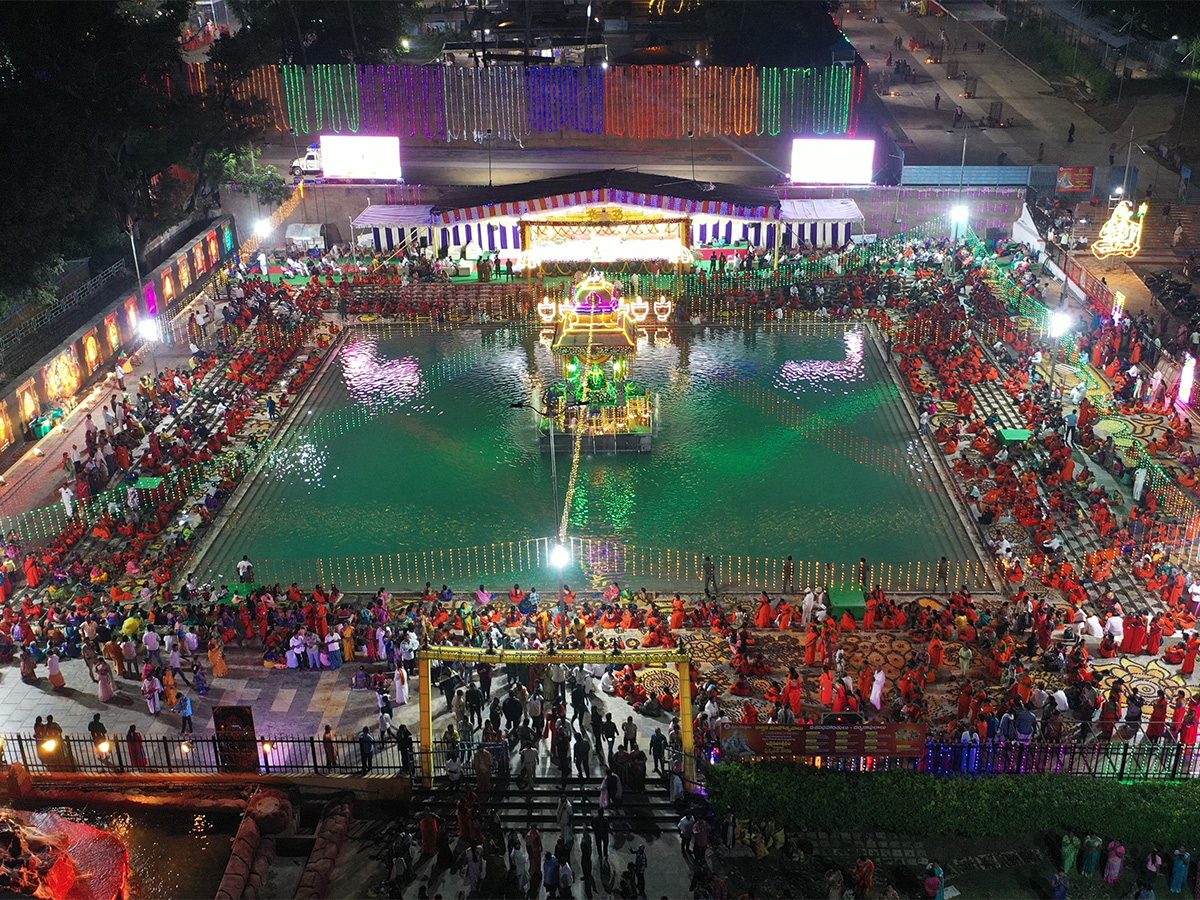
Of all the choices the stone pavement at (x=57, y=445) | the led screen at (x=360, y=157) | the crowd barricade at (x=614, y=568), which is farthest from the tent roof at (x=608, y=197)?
the led screen at (x=360, y=157)

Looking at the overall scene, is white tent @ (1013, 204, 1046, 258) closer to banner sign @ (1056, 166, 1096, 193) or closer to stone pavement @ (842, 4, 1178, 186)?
banner sign @ (1056, 166, 1096, 193)

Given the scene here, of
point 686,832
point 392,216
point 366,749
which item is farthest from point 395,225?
point 686,832

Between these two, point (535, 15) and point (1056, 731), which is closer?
point (1056, 731)

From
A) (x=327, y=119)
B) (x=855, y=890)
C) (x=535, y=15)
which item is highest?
(x=535, y=15)

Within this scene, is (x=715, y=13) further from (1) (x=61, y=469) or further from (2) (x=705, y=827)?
(2) (x=705, y=827)

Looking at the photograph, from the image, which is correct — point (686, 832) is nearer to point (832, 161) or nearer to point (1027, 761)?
point (1027, 761)

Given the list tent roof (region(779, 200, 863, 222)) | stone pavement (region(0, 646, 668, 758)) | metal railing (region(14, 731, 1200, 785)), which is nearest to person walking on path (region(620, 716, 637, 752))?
stone pavement (region(0, 646, 668, 758))

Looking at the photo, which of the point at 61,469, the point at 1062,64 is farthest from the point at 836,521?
the point at 1062,64

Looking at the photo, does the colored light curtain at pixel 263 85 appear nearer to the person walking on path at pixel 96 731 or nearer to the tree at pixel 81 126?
the tree at pixel 81 126
